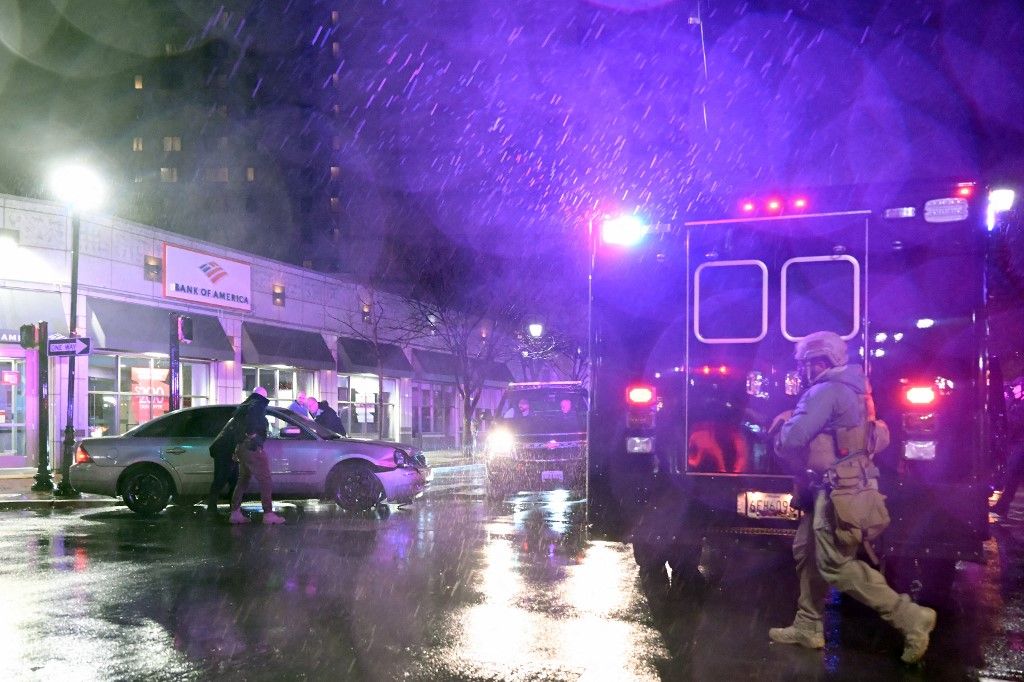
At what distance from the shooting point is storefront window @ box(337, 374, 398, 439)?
32.8m

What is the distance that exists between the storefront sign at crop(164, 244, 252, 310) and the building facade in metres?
0.03

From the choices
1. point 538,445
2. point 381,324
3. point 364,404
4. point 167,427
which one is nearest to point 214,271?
point 381,324

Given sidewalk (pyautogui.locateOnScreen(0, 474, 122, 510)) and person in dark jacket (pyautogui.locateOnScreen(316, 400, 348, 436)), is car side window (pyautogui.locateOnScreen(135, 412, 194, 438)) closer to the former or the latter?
sidewalk (pyautogui.locateOnScreen(0, 474, 122, 510))

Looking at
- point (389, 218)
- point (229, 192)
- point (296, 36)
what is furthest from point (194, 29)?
point (389, 218)

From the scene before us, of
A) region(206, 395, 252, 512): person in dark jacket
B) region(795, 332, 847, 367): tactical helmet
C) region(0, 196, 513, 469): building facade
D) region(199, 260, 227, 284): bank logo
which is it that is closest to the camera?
region(795, 332, 847, 367): tactical helmet

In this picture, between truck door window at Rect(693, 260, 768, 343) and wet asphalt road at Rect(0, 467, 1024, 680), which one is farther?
truck door window at Rect(693, 260, 768, 343)

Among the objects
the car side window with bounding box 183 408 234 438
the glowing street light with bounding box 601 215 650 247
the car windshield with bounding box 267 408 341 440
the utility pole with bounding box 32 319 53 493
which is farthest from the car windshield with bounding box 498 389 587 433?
the glowing street light with bounding box 601 215 650 247

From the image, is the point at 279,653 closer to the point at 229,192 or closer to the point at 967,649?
the point at 967,649

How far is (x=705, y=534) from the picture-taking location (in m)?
6.39

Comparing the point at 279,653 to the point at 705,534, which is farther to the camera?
the point at 705,534

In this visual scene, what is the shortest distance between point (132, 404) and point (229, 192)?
35.0 m

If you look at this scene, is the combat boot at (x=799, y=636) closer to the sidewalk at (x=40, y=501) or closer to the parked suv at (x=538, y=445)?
the parked suv at (x=538, y=445)

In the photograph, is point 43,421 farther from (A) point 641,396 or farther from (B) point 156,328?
(A) point 641,396

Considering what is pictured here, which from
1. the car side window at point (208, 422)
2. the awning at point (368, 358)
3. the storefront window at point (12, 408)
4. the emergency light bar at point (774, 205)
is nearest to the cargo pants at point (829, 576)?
the emergency light bar at point (774, 205)
